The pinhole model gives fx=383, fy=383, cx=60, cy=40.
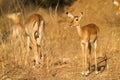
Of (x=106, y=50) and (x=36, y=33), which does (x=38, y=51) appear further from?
(x=106, y=50)

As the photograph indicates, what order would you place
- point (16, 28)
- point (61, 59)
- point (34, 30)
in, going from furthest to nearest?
point (16, 28) → point (34, 30) → point (61, 59)

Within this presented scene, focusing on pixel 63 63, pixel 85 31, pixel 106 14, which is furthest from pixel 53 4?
pixel 85 31

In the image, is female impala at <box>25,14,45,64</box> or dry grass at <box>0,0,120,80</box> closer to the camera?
dry grass at <box>0,0,120,80</box>

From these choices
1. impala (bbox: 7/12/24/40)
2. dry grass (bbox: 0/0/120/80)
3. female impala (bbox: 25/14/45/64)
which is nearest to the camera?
dry grass (bbox: 0/0/120/80)

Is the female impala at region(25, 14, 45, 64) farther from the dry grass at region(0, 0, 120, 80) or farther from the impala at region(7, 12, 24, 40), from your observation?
the impala at region(7, 12, 24, 40)

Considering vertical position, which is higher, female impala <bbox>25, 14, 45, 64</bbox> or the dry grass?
female impala <bbox>25, 14, 45, 64</bbox>

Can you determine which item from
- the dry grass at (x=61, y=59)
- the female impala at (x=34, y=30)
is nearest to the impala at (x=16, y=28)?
the dry grass at (x=61, y=59)

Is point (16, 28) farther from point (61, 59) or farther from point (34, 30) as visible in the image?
point (61, 59)

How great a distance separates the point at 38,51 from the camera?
11469 mm

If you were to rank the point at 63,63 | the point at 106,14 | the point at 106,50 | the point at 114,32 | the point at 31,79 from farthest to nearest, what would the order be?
the point at 106,14
the point at 114,32
the point at 106,50
the point at 63,63
the point at 31,79

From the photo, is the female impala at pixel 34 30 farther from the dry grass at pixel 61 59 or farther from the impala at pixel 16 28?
the impala at pixel 16 28

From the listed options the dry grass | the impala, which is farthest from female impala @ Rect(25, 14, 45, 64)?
the impala

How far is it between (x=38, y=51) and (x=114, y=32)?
4.03m

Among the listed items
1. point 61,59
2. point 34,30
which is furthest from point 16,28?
point 61,59
